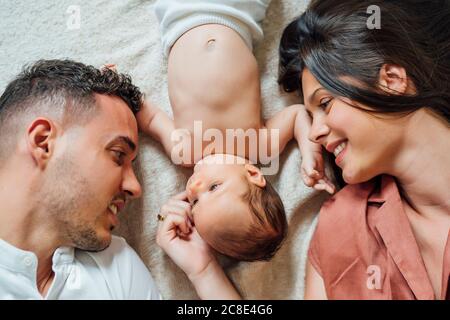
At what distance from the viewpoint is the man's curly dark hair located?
1.13 m

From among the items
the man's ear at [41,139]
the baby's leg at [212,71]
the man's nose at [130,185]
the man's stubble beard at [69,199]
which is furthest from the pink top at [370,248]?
the man's ear at [41,139]

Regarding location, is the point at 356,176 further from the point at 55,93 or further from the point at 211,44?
the point at 55,93

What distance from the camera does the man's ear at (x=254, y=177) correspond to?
3.87 ft

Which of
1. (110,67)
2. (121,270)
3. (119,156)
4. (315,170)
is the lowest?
(121,270)

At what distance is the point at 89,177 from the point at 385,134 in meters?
0.71

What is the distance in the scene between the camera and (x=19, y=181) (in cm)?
113

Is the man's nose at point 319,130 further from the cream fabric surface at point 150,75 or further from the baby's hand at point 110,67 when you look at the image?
the baby's hand at point 110,67

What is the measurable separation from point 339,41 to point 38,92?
2.44ft

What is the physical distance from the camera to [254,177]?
47.1 inches

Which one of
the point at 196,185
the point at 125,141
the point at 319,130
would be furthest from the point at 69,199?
the point at 319,130

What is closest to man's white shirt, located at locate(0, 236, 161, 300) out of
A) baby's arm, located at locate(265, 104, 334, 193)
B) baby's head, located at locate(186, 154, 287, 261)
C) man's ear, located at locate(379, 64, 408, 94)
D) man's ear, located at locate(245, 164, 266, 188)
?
baby's head, located at locate(186, 154, 287, 261)

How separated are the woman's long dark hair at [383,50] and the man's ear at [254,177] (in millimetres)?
274
